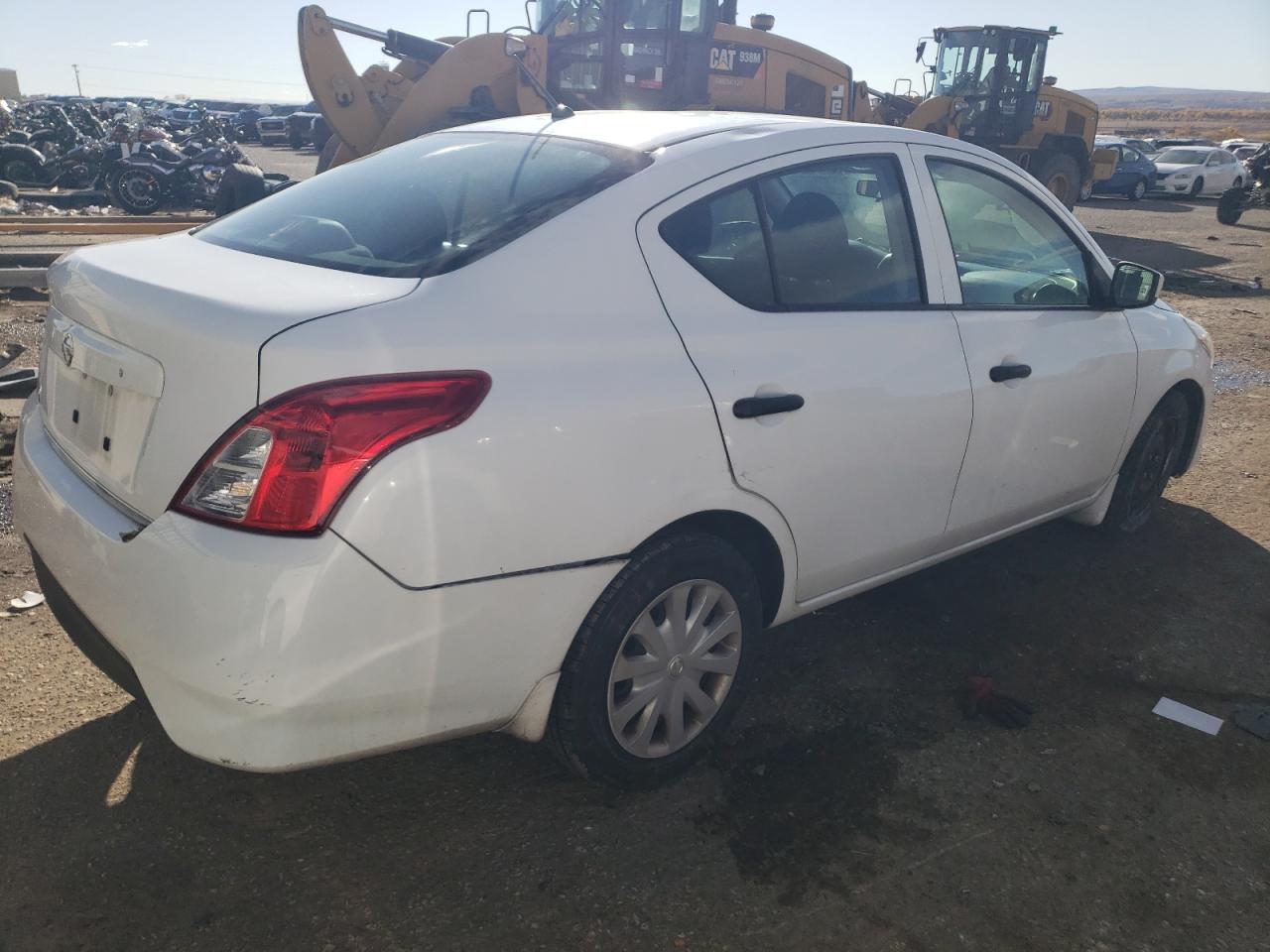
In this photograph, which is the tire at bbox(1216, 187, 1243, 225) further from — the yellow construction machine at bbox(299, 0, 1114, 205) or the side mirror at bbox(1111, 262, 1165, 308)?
the side mirror at bbox(1111, 262, 1165, 308)

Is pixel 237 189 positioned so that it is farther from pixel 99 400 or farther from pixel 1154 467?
pixel 1154 467

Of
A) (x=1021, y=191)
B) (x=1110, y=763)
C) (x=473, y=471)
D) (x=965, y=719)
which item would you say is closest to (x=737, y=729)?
(x=965, y=719)

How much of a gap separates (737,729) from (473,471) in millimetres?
1426

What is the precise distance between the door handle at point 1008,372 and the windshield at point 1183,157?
27.6 metres

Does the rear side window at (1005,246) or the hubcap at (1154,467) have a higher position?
the rear side window at (1005,246)

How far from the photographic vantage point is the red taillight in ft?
6.35

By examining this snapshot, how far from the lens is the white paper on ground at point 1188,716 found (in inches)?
126

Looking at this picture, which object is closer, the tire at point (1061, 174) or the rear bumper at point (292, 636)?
the rear bumper at point (292, 636)

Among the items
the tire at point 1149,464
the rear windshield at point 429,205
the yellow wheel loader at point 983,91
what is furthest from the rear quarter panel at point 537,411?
the yellow wheel loader at point 983,91

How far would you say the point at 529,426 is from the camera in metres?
2.13

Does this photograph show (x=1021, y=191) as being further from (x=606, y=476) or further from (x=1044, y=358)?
(x=606, y=476)

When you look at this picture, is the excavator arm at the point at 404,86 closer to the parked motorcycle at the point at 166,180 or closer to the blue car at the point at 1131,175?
the parked motorcycle at the point at 166,180

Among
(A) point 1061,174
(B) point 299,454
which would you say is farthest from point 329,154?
(A) point 1061,174

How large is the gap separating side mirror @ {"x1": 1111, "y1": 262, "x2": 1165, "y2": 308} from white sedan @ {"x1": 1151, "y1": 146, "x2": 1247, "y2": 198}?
26.3 meters
